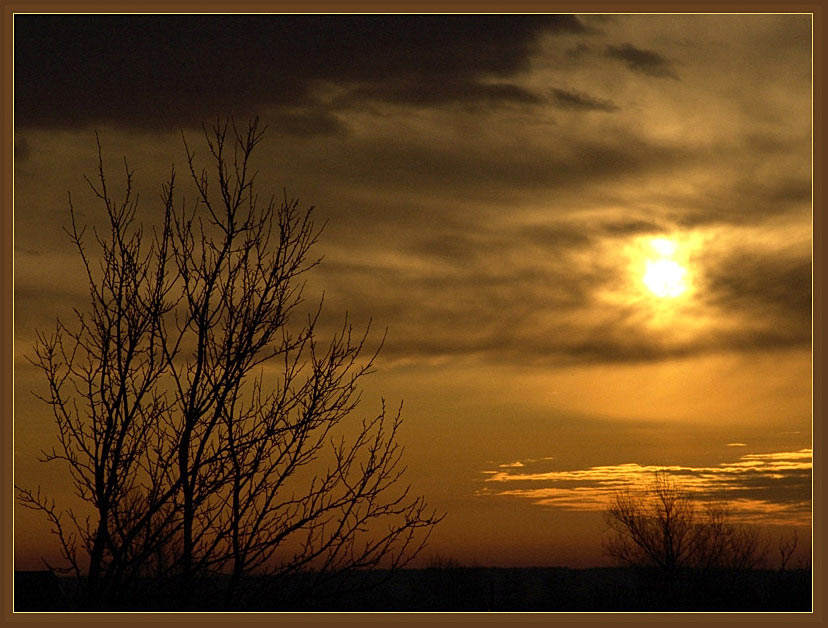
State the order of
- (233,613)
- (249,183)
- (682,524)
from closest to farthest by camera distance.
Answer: (233,613) → (249,183) → (682,524)

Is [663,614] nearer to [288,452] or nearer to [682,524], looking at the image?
[288,452]

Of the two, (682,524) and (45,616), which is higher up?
(45,616)

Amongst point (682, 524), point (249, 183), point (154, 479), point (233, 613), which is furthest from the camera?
point (682, 524)

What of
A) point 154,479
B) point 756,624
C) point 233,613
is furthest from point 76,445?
point 756,624

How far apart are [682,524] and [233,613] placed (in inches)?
1590

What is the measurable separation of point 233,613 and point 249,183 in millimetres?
3407

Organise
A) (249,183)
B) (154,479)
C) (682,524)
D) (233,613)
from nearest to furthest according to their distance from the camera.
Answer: (233,613)
(154,479)
(249,183)
(682,524)

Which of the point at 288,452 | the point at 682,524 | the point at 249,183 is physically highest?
the point at 249,183

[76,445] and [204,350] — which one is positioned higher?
[204,350]

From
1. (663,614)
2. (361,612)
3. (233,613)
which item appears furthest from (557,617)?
(233,613)

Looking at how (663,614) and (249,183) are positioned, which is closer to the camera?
(663,614)

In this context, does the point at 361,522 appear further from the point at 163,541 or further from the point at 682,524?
the point at 682,524

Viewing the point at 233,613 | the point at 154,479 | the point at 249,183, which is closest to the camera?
the point at 233,613

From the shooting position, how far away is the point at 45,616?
7242mm
